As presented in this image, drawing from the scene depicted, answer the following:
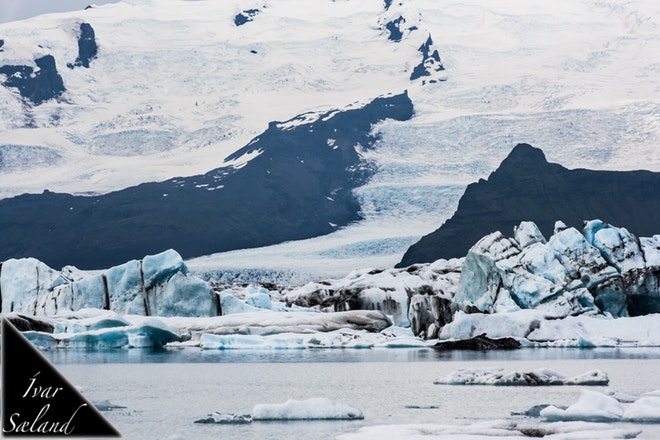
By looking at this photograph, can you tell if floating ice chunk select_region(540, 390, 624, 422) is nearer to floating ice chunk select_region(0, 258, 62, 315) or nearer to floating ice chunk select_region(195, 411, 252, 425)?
floating ice chunk select_region(195, 411, 252, 425)

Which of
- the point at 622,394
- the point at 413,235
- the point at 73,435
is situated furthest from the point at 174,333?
the point at 413,235

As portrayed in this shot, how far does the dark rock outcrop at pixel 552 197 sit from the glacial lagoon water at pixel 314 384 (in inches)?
3698

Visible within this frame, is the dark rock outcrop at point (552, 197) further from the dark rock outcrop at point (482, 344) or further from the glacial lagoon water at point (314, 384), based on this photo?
the glacial lagoon water at point (314, 384)

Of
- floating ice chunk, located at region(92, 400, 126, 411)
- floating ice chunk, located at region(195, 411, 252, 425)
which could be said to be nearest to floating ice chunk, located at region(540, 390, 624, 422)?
floating ice chunk, located at region(195, 411, 252, 425)

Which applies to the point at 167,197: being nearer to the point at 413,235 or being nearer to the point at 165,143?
the point at 165,143

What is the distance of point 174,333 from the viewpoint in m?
53.5

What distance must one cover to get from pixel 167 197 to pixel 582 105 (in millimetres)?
61538

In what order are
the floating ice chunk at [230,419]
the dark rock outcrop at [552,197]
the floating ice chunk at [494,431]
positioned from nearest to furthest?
the floating ice chunk at [494,431]
the floating ice chunk at [230,419]
the dark rock outcrop at [552,197]

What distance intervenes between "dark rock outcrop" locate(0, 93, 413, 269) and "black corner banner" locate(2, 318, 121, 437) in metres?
152

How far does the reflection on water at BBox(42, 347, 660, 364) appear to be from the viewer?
44916mm

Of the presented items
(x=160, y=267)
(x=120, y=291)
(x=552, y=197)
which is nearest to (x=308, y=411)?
(x=160, y=267)

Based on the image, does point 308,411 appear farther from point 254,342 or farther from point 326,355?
point 254,342

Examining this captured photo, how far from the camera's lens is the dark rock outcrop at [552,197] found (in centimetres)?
14550

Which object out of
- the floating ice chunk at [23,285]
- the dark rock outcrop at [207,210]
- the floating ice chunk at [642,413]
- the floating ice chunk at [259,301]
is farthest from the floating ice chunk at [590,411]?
the dark rock outcrop at [207,210]
